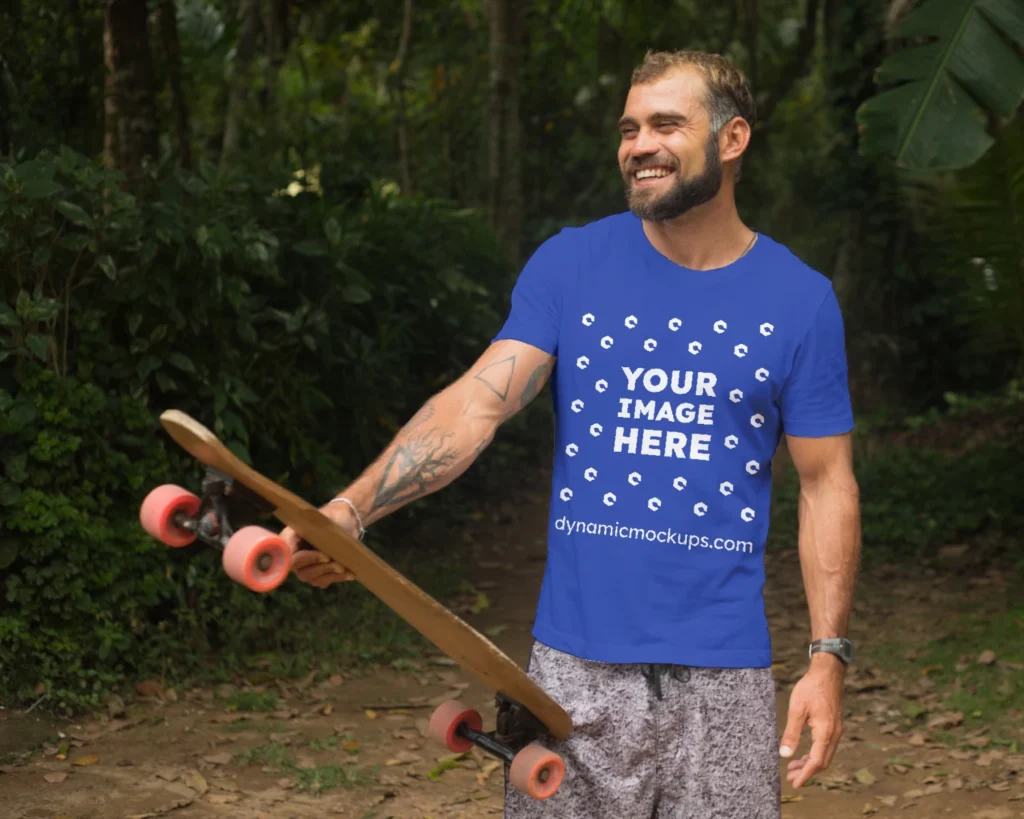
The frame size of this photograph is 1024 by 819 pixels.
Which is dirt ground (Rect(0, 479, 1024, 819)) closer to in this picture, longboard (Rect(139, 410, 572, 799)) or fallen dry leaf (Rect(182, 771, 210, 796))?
fallen dry leaf (Rect(182, 771, 210, 796))

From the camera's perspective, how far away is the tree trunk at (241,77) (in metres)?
10.4

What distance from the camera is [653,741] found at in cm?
268

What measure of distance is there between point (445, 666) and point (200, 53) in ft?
21.9

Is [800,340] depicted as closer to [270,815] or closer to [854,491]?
[854,491]

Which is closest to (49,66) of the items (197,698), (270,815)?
(197,698)

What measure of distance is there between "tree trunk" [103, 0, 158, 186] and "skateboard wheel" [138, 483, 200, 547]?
193 inches

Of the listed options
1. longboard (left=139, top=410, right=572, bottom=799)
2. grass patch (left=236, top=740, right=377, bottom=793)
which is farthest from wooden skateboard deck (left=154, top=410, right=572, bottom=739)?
grass patch (left=236, top=740, right=377, bottom=793)

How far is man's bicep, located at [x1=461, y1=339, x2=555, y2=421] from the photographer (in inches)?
107

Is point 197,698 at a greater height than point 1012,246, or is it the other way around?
point 1012,246

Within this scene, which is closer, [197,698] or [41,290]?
[41,290]

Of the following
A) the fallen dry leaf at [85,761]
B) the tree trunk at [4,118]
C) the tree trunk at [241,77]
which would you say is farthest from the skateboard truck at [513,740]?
the tree trunk at [241,77]

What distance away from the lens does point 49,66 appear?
743 cm

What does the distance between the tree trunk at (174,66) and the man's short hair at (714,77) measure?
19.3 ft

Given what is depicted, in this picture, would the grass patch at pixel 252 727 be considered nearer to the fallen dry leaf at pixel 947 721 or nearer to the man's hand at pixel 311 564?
the fallen dry leaf at pixel 947 721
